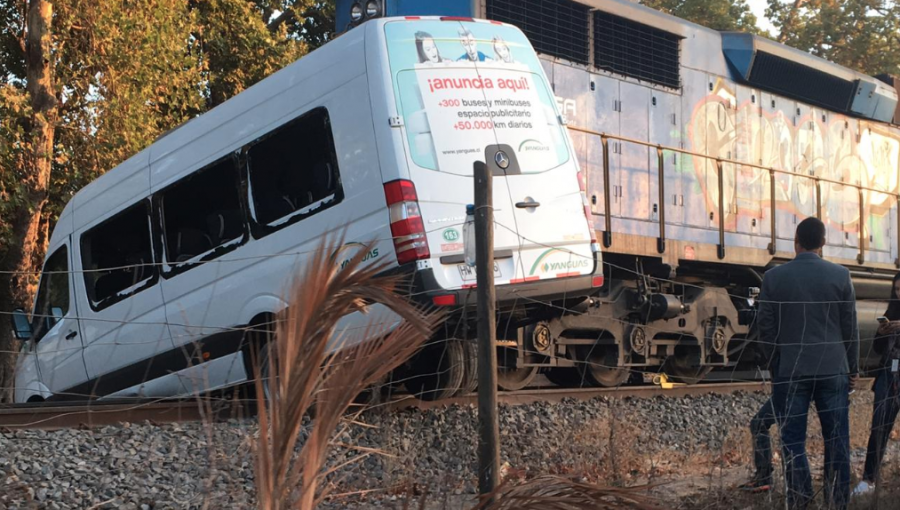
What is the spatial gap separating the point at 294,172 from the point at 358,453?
2.34 m

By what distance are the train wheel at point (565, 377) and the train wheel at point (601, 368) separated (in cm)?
21

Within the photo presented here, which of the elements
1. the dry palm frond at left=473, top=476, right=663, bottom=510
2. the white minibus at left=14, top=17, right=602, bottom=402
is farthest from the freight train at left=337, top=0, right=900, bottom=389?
the dry palm frond at left=473, top=476, right=663, bottom=510

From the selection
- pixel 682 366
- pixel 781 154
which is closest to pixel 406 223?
pixel 682 366

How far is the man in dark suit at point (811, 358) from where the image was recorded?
534 centimetres

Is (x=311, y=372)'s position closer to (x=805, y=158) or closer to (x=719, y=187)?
(x=719, y=187)

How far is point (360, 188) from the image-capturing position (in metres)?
6.75

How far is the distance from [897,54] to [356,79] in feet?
102

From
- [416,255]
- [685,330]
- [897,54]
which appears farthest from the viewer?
[897,54]

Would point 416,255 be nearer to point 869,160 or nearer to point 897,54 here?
point 869,160

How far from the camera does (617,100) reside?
1058 centimetres

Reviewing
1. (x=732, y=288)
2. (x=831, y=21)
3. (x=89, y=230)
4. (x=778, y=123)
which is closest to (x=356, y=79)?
(x=89, y=230)

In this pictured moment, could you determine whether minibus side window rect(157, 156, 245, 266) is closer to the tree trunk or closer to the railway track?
the railway track

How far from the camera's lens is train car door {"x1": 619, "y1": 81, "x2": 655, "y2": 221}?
10.4 meters

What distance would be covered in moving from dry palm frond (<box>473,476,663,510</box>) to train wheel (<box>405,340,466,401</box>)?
456 cm
